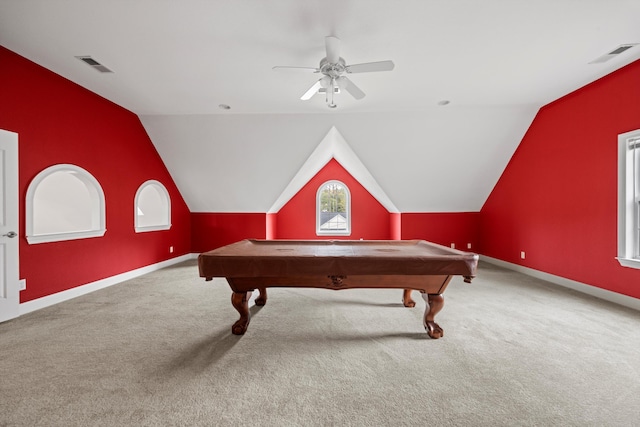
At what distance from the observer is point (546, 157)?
4336 millimetres

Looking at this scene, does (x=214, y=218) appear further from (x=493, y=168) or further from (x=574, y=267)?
(x=574, y=267)

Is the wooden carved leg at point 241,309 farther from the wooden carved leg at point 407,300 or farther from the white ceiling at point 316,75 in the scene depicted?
the white ceiling at point 316,75

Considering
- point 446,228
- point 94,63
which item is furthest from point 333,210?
point 94,63

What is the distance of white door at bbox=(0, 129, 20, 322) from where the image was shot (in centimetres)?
279

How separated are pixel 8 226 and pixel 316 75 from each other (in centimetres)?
356

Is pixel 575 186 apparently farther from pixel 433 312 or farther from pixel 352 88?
pixel 352 88

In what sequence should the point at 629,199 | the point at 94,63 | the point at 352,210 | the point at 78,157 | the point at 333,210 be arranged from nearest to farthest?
the point at 94,63 → the point at 629,199 → the point at 78,157 → the point at 352,210 → the point at 333,210

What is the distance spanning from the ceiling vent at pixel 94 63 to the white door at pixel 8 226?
1036 mm

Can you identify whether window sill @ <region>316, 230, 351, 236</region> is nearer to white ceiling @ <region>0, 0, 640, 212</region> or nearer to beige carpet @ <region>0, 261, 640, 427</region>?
white ceiling @ <region>0, 0, 640, 212</region>

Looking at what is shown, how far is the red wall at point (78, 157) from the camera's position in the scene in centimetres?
302

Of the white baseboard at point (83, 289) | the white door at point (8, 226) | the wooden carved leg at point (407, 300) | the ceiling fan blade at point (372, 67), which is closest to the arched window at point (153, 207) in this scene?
the white baseboard at point (83, 289)

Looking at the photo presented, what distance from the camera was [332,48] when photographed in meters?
2.45

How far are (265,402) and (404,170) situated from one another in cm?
457

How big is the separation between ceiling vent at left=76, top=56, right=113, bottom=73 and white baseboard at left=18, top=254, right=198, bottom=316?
2.66 m
